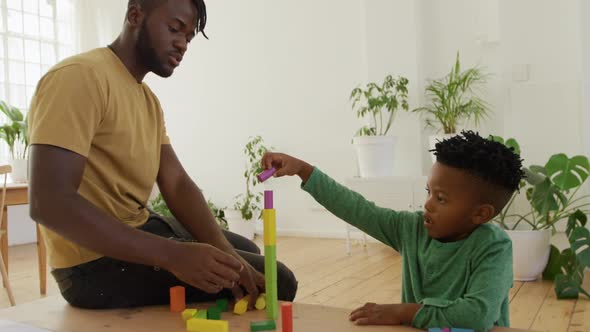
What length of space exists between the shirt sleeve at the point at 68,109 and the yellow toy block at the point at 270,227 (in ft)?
1.31

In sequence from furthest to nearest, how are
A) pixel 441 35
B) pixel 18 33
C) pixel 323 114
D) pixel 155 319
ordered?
1. pixel 18 33
2. pixel 323 114
3. pixel 441 35
4. pixel 155 319

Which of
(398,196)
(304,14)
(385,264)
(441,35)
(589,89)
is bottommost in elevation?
(385,264)

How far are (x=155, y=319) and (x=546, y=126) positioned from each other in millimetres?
3227

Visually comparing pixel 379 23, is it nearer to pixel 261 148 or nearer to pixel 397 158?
pixel 397 158

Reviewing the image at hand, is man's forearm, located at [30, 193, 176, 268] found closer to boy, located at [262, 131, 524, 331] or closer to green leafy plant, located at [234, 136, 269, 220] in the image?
boy, located at [262, 131, 524, 331]

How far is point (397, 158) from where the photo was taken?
14.3 ft

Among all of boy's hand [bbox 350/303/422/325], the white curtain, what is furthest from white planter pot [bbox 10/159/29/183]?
boy's hand [bbox 350/303/422/325]

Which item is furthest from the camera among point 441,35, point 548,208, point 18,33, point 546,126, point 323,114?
point 18,33

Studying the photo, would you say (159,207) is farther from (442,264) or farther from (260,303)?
(442,264)

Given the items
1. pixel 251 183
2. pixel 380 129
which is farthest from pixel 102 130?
pixel 251 183

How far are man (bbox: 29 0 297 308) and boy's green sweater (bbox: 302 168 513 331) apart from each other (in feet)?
0.80

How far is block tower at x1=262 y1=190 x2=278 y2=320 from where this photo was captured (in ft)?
3.52

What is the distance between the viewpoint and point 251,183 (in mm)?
5172

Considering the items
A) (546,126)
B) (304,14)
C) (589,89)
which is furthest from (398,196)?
(304,14)
